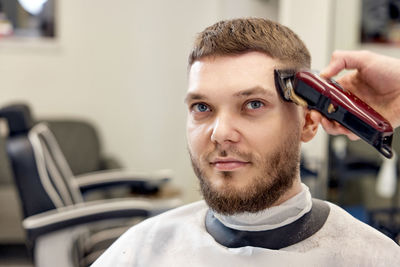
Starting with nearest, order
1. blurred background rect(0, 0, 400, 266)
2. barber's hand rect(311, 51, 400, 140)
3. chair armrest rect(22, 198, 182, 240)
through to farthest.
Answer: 1. barber's hand rect(311, 51, 400, 140)
2. chair armrest rect(22, 198, 182, 240)
3. blurred background rect(0, 0, 400, 266)

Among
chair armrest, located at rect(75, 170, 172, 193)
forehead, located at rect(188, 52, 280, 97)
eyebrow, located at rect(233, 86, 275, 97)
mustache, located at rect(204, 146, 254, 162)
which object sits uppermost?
forehead, located at rect(188, 52, 280, 97)

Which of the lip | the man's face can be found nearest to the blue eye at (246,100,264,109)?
the man's face

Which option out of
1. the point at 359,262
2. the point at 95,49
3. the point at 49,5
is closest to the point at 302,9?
the point at 359,262

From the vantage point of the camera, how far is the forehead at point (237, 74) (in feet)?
3.12

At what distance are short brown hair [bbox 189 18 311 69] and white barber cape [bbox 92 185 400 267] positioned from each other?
0.29 meters

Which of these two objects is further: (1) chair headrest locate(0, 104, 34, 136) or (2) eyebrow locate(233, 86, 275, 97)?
(1) chair headrest locate(0, 104, 34, 136)

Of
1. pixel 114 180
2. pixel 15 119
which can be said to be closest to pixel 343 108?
pixel 15 119

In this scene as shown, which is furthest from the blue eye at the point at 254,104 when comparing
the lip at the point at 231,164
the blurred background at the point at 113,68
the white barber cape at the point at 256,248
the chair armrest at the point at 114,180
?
the blurred background at the point at 113,68

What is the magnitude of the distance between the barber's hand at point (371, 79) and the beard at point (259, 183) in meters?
0.13

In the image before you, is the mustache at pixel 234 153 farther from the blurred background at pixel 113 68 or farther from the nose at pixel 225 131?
the blurred background at pixel 113 68

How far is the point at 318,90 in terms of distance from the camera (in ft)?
2.90

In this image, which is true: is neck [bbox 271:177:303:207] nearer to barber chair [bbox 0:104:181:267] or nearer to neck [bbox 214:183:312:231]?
neck [bbox 214:183:312:231]

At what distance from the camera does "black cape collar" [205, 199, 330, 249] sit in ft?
3.25

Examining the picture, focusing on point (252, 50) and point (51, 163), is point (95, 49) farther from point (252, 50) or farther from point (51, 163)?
point (252, 50)
